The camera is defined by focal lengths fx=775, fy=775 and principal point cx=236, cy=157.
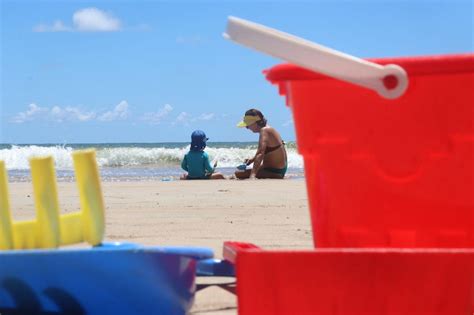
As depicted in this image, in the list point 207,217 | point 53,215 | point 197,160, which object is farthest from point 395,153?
point 197,160

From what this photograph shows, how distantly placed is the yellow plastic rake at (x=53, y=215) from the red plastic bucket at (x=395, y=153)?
1.41ft

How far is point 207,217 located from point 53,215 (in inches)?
99.9

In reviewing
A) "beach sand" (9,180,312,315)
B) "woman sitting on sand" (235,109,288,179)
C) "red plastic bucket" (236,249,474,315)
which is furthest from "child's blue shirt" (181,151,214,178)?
"red plastic bucket" (236,249,474,315)

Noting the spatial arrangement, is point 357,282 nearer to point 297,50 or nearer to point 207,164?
point 297,50

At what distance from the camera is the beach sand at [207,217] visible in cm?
299

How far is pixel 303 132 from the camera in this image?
5.41 feet

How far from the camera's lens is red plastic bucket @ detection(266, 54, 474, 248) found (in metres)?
1.56

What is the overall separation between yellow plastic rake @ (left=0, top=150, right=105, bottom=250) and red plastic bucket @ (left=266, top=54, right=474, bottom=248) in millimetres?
430

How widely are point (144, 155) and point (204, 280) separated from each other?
58.8 feet

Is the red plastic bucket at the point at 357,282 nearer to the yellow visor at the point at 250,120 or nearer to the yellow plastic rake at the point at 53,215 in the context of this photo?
the yellow plastic rake at the point at 53,215

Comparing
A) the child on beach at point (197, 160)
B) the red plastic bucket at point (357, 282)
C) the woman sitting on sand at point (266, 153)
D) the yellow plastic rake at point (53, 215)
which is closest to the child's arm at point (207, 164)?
the child on beach at point (197, 160)

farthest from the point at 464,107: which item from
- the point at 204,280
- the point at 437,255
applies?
the point at 204,280

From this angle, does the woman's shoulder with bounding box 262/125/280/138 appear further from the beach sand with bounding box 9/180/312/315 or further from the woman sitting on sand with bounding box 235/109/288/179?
the beach sand with bounding box 9/180/312/315

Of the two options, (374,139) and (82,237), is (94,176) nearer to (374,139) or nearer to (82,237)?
(82,237)
